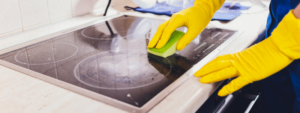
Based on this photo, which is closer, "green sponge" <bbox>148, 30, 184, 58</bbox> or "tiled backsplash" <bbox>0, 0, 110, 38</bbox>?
"green sponge" <bbox>148, 30, 184, 58</bbox>

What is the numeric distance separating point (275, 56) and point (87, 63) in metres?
0.53

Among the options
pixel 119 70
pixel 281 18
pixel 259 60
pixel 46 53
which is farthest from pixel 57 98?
pixel 281 18

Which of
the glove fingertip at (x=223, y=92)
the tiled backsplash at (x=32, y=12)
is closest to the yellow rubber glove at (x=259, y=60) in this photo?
the glove fingertip at (x=223, y=92)

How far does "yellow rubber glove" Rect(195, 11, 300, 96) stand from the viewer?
1.92 feet

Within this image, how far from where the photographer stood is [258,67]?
2.03 ft

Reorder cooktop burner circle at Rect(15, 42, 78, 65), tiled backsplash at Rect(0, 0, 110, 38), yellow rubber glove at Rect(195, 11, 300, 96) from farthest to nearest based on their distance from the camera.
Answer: tiled backsplash at Rect(0, 0, 110, 38) < cooktop burner circle at Rect(15, 42, 78, 65) < yellow rubber glove at Rect(195, 11, 300, 96)

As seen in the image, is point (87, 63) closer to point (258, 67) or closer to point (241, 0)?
point (258, 67)

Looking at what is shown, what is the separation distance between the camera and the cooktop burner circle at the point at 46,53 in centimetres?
69

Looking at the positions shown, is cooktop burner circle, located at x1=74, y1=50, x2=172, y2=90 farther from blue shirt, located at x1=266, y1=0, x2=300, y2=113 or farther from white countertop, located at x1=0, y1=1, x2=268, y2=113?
blue shirt, located at x1=266, y1=0, x2=300, y2=113

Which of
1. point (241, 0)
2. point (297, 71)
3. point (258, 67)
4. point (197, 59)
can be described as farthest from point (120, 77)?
point (241, 0)

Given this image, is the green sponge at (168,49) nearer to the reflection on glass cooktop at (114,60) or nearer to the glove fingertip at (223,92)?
the reflection on glass cooktop at (114,60)

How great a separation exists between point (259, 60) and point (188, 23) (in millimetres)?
314

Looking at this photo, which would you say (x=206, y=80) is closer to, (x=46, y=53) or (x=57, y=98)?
(x=57, y=98)

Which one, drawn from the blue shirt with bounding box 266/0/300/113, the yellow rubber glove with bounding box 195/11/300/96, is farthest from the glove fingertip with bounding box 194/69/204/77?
the blue shirt with bounding box 266/0/300/113
